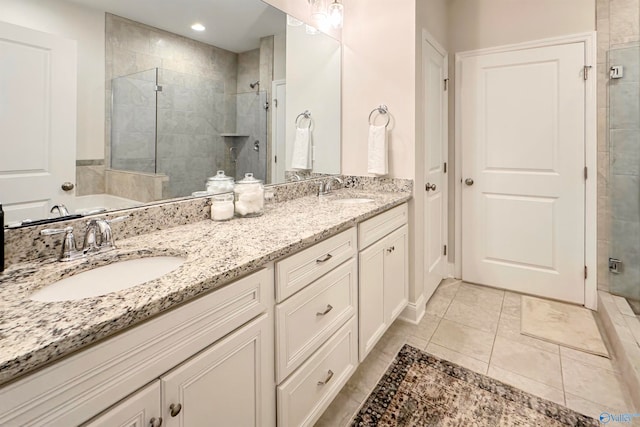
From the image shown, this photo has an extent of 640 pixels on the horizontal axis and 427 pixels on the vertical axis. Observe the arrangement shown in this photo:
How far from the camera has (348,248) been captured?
5.01ft

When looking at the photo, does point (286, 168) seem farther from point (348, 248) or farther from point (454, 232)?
point (454, 232)

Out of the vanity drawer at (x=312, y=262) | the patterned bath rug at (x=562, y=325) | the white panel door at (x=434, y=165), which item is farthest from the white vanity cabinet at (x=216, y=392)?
the patterned bath rug at (x=562, y=325)

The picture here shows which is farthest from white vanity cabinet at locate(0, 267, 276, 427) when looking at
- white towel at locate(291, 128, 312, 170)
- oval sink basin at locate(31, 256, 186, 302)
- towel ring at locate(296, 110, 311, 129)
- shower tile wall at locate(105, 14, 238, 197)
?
towel ring at locate(296, 110, 311, 129)

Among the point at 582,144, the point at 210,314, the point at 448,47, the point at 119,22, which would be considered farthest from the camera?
the point at 448,47

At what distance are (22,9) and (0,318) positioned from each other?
0.90 meters

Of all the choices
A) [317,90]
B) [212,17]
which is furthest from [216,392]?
[317,90]

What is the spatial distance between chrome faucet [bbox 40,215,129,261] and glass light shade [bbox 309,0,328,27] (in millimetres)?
1850

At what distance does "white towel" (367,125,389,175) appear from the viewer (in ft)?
7.50

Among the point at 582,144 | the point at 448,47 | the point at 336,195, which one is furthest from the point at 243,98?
the point at 582,144

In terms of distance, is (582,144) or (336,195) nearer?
(336,195)

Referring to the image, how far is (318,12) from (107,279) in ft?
6.68

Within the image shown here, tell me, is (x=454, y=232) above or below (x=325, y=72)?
below

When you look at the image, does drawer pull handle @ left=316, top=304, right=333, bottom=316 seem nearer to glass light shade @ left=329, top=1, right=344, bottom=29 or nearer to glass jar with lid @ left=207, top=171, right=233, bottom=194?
glass jar with lid @ left=207, top=171, right=233, bottom=194

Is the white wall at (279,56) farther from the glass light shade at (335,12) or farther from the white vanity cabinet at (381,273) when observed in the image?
the white vanity cabinet at (381,273)
